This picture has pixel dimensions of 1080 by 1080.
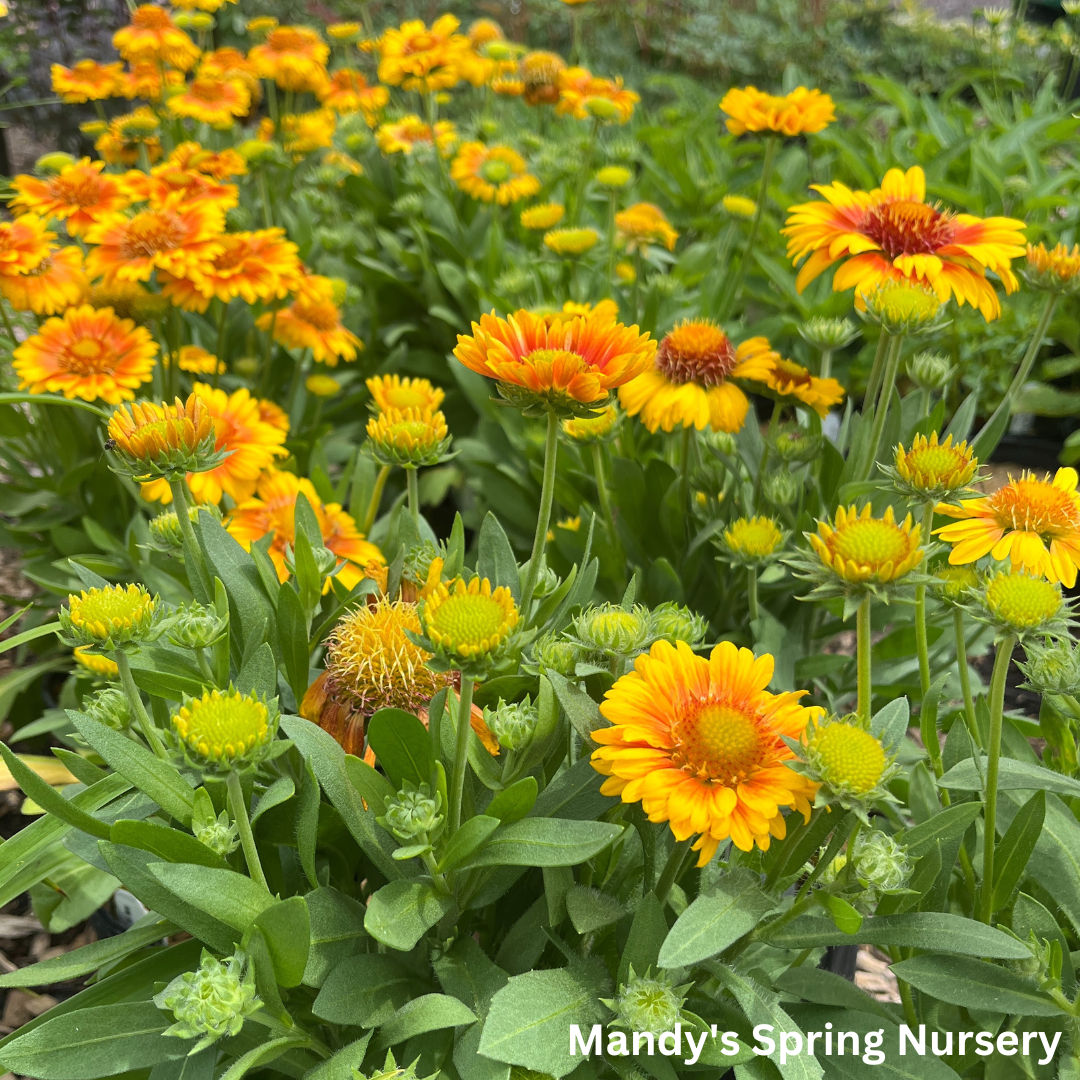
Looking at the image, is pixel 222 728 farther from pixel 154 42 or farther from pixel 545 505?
pixel 154 42

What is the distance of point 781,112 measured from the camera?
1.58 metres

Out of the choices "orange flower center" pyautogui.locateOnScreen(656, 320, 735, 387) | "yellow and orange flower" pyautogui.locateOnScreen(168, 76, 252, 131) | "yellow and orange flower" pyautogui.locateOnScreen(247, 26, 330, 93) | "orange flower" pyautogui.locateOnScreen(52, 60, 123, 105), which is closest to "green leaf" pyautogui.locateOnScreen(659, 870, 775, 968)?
"orange flower center" pyautogui.locateOnScreen(656, 320, 735, 387)

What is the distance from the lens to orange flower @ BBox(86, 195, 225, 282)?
1.51m

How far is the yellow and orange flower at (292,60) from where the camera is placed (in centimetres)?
237

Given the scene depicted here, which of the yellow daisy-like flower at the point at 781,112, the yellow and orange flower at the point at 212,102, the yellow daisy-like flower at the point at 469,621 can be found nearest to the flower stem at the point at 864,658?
the yellow daisy-like flower at the point at 469,621

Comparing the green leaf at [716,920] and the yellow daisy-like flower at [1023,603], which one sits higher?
the yellow daisy-like flower at [1023,603]

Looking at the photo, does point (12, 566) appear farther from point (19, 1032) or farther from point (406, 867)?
point (406, 867)

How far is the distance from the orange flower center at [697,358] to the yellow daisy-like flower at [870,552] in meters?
0.60

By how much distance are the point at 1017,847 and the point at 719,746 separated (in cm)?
38

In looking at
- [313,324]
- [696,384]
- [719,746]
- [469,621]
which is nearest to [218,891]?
[469,621]

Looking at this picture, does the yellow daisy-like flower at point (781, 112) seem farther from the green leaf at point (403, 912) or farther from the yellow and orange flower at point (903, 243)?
the green leaf at point (403, 912)

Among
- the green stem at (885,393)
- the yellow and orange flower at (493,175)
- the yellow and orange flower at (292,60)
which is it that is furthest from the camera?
the yellow and orange flower at (292,60)

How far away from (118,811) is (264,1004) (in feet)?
0.90

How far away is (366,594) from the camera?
44.8 inches
